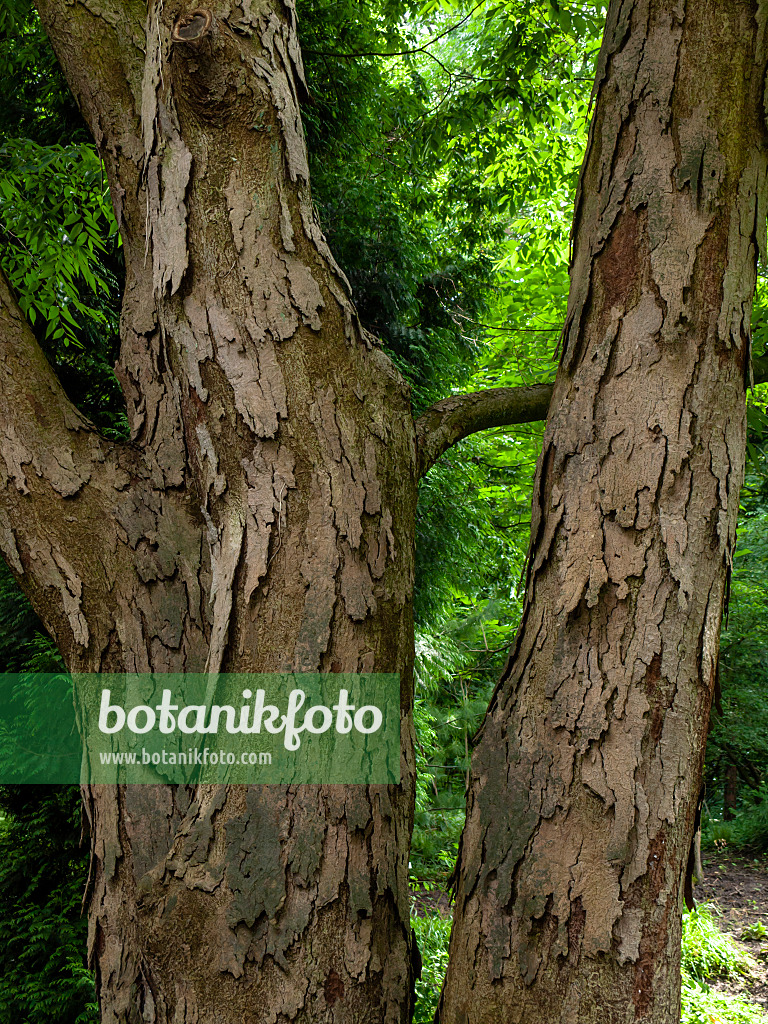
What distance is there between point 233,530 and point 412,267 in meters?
3.91

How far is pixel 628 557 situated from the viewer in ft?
4.31

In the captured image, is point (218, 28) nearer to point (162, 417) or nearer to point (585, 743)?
point (162, 417)

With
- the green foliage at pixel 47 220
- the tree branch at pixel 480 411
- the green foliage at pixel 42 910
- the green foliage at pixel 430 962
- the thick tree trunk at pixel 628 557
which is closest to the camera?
the thick tree trunk at pixel 628 557

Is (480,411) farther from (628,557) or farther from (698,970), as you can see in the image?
(698,970)

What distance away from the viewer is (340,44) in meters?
5.03

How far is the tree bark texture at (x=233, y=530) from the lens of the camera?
4.30 ft

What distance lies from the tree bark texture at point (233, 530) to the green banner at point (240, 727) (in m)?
0.03

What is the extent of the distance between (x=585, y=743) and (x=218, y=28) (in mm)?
1591

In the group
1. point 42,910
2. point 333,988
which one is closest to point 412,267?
point 42,910

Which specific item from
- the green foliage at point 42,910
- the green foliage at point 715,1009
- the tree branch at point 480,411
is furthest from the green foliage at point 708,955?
the tree branch at point 480,411

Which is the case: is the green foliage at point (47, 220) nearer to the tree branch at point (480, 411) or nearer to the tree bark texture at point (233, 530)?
the tree bark texture at point (233, 530)

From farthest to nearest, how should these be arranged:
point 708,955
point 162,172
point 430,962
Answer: point 708,955 < point 430,962 < point 162,172

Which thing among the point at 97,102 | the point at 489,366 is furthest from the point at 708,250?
the point at 489,366

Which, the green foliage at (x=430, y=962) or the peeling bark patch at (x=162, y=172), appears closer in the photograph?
the peeling bark patch at (x=162, y=172)
